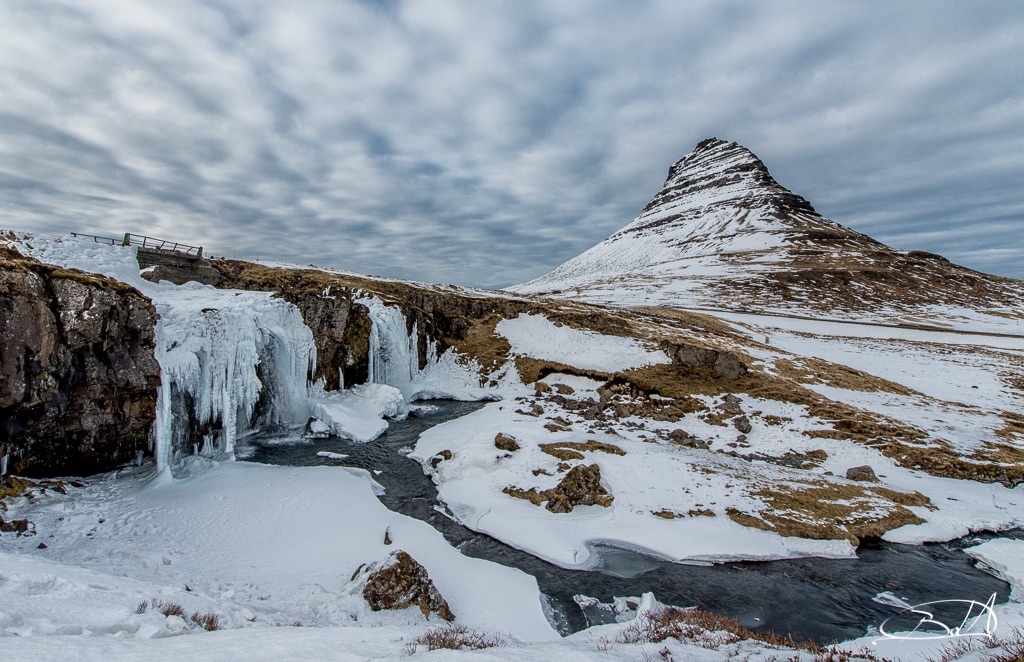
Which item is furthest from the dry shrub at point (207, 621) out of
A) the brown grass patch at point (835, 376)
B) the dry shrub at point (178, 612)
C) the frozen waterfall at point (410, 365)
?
the brown grass patch at point (835, 376)

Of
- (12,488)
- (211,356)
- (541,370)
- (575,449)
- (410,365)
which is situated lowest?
(575,449)

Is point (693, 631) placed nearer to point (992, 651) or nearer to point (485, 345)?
point (992, 651)

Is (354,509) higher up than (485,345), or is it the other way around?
(485,345)

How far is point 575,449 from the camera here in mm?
19891

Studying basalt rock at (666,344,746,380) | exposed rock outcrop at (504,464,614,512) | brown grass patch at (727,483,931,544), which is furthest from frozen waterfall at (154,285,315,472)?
basalt rock at (666,344,746,380)

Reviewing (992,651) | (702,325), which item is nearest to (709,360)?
(702,325)

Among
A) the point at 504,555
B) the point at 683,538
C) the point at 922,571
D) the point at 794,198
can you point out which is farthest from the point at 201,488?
the point at 794,198

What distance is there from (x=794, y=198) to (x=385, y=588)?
20302 centimetres

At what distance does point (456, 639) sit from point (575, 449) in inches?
512

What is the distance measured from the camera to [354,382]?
29422 millimetres

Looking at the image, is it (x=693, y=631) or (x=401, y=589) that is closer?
(x=693, y=631)

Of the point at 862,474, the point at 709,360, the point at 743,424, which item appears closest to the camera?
the point at 862,474

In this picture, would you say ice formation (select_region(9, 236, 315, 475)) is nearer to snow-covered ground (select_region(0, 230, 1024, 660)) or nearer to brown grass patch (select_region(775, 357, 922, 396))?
snow-covered ground (select_region(0, 230, 1024, 660))

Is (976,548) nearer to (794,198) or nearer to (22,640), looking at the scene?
(22,640)
